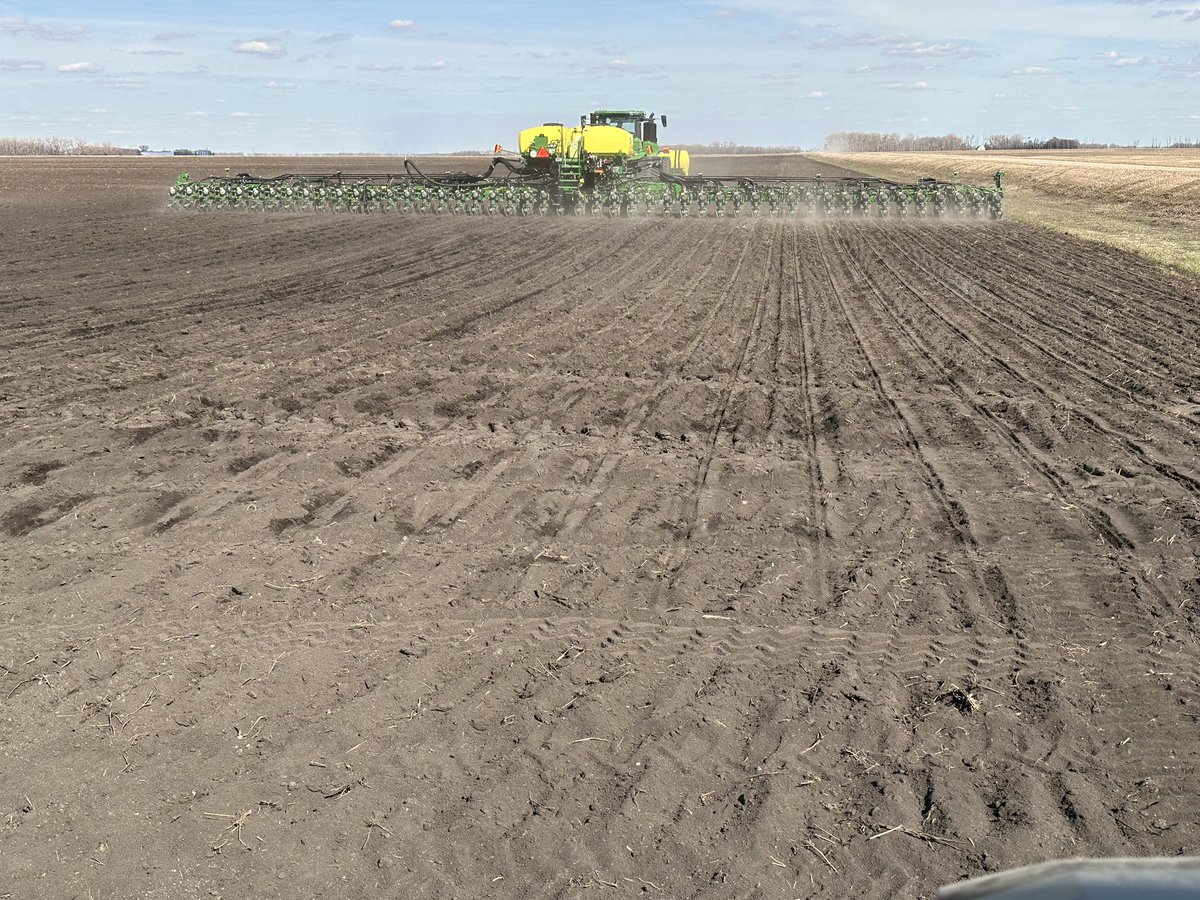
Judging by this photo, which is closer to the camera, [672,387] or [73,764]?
[73,764]

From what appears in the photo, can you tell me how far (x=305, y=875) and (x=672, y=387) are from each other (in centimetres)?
665

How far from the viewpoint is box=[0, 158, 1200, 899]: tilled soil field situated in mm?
3492

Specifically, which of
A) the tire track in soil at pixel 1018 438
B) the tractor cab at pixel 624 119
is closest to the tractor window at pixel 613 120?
the tractor cab at pixel 624 119

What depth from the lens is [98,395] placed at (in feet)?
29.1

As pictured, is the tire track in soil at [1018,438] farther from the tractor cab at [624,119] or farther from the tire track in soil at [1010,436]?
the tractor cab at [624,119]

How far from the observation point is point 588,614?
16.5ft

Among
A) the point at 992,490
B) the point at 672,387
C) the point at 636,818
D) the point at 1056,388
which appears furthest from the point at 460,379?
the point at 636,818

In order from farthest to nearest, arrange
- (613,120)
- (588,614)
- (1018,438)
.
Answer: (613,120), (1018,438), (588,614)

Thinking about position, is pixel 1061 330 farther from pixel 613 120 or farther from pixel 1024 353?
pixel 613 120

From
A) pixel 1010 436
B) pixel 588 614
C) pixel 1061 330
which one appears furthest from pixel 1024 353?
pixel 588 614

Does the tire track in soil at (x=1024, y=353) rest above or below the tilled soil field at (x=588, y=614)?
above

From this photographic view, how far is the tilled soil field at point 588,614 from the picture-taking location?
3492mm

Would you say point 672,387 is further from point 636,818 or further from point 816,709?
point 636,818

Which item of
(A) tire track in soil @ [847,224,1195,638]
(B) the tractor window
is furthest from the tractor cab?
(A) tire track in soil @ [847,224,1195,638]
